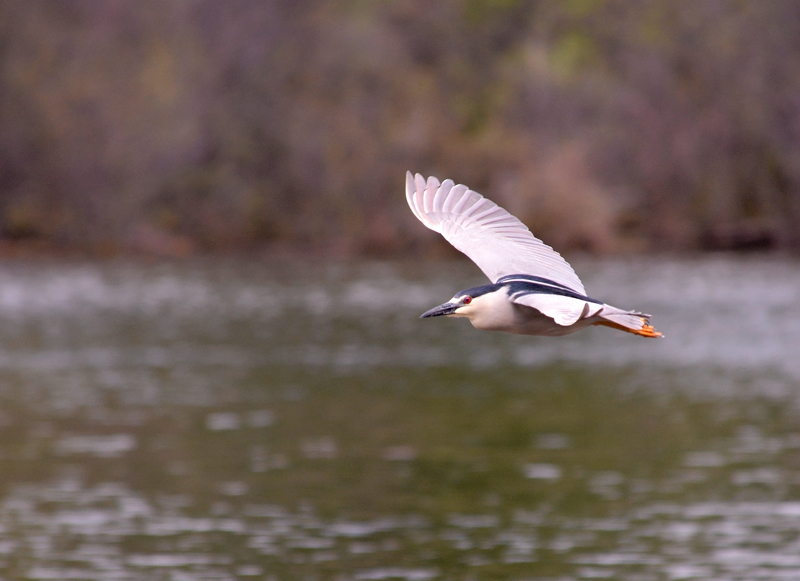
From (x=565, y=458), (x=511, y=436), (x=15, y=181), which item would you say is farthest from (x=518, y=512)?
(x=15, y=181)

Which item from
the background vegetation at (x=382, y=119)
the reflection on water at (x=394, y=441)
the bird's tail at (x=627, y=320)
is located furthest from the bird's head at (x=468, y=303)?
the background vegetation at (x=382, y=119)

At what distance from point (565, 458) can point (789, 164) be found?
37.1 metres

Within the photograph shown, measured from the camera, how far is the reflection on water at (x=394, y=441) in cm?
1638

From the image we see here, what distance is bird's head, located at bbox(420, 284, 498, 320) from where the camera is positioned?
720 cm

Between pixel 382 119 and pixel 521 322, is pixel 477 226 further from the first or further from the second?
pixel 382 119

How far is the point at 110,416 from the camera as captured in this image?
86.2 ft

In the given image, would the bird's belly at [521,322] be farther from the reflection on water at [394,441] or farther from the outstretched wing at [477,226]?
the reflection on water at [394,441]

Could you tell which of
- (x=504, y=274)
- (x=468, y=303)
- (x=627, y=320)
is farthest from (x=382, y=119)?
(x=627, y=320)

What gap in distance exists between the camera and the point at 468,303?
7273mm

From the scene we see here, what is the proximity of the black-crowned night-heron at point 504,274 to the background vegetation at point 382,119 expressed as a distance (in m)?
43.9

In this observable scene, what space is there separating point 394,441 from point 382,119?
3888cm

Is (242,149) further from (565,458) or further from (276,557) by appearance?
(276,557)

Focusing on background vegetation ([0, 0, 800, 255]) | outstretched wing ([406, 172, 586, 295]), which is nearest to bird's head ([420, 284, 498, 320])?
outstretched wing ([406, 172, 586, 295])

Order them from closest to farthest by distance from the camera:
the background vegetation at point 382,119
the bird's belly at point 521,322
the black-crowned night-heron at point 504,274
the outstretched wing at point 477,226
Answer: the black-crowned night-heron at point 504,274
the bird's belly at point 521,322
the outstretched wing at point 477,226
the background vegetation at point 382,119
